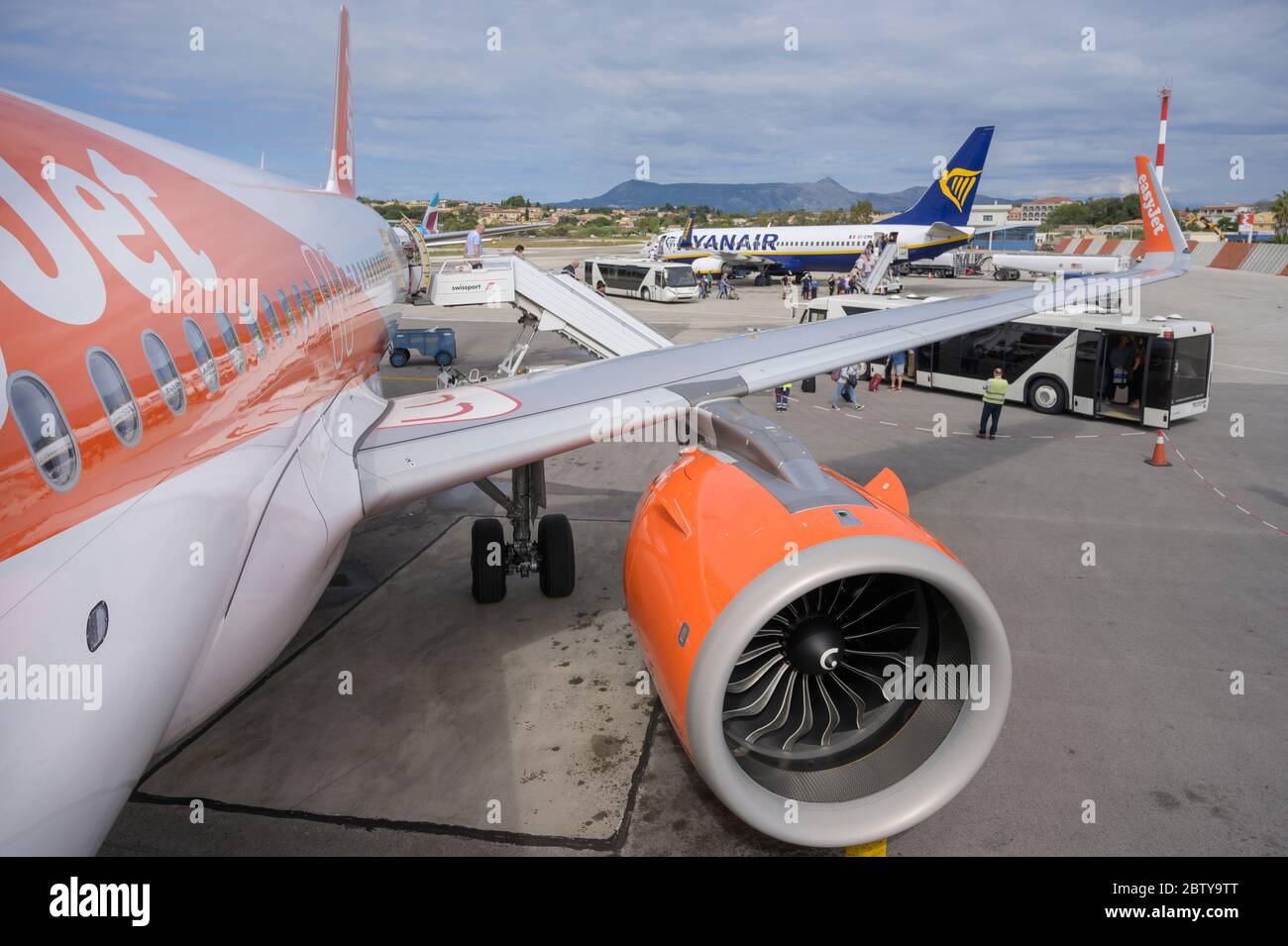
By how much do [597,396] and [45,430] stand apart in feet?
17.1

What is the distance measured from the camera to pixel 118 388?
11.0ft

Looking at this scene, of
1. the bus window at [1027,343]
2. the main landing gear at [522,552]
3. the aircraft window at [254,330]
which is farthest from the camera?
the bus window at [1027,343]

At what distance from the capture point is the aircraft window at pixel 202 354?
4.20 metres

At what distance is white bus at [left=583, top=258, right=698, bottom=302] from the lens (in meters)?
40.6

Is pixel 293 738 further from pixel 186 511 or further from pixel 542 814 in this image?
pixel 186 511

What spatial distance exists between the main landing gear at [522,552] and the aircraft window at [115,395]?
18.7ft

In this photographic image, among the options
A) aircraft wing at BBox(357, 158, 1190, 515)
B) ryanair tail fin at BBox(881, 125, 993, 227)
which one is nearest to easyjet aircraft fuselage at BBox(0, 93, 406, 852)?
aircraft wing at BBox(357, 158, 1190, 515)

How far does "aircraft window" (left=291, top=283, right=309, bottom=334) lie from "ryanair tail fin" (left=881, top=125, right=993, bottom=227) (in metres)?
43.2

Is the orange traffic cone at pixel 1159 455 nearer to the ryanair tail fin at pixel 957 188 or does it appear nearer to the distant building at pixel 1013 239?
the ryanair tail fin at pixel 957 188

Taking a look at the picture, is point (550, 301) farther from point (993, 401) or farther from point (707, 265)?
point (707, 265)

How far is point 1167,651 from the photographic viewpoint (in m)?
8.03

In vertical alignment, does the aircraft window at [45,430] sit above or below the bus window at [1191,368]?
above

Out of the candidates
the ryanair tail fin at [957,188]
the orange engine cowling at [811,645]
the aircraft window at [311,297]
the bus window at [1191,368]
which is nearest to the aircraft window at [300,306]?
the aircraft window at [311,297]
